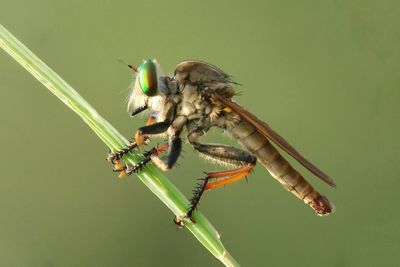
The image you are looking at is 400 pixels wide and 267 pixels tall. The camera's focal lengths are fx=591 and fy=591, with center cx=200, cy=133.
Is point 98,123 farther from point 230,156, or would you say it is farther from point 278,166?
point 278,166

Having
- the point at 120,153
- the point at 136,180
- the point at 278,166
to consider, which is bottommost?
the point at 278,166

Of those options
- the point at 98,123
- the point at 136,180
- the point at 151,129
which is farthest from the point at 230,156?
the point at 136,180

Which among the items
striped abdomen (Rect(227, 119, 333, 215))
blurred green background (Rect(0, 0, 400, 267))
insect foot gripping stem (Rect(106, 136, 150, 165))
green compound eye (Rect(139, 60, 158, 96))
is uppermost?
blurred green background (Rect(0, 0, 400, 267))

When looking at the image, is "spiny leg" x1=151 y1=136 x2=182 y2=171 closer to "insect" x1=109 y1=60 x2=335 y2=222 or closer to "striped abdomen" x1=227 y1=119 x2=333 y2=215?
"insect" x1=109 y1=60 x2=335 y2=222

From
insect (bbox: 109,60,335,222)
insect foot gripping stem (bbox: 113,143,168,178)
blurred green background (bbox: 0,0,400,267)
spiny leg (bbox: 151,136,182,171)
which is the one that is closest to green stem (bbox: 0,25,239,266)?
insect foot gripping stem (bbox: 113,143,168,178)

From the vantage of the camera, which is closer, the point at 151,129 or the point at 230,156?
the point at 151,129

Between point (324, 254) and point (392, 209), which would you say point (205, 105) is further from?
point (392, 209)

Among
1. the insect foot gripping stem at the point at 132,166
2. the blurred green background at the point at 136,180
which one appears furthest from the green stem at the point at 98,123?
the blurred green background at the point at 136,180
